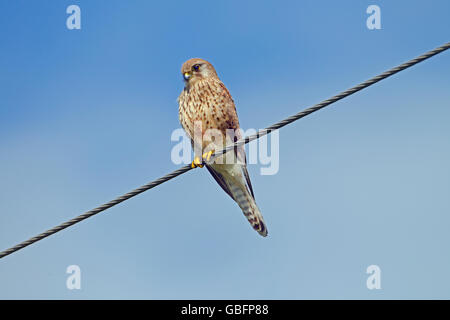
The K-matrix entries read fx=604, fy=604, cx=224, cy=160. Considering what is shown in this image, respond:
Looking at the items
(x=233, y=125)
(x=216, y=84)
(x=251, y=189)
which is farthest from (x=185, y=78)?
(x=251, y=189)

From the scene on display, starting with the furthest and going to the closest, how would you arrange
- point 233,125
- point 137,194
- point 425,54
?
Result: point 233,125, point 137,194, point 425,54

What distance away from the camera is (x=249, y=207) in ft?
18.6

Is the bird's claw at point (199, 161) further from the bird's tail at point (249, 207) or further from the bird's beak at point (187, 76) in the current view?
the bird's beak at point (187, 76)

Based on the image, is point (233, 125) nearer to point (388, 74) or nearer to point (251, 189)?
point (251, 189)

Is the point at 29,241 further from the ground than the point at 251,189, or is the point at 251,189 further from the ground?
the point at 251,189

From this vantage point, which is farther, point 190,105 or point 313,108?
point 190,105

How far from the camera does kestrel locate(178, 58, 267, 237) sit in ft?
18.1

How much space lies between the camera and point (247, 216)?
5609mm

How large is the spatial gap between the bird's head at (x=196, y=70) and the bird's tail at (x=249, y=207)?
1.11 m

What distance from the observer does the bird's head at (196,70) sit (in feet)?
19.2

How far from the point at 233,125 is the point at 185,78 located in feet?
2.43

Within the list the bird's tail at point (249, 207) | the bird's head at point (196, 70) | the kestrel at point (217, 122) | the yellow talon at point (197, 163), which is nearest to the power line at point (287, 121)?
the yellow talon at point (197, 163)

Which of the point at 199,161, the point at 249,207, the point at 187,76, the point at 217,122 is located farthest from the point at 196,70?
the point at 249,207

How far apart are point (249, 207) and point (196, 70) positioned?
4.72 ft
